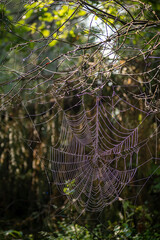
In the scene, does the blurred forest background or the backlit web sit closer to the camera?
the blurred forest background

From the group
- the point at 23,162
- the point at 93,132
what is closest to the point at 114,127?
the point at 93,132

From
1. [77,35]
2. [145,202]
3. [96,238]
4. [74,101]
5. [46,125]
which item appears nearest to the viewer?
[77,35]

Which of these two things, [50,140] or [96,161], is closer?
[96,161]

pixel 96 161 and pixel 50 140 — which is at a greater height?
pixel 50 140

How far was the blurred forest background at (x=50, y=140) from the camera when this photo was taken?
8.75ft

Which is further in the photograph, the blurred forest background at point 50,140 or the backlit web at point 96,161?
the backlit web at point 96,161

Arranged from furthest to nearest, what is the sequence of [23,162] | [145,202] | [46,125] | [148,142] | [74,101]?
1. [23,162]
2. [46,125]
3. [74,101]
4. [145,202]
5. [148,142]

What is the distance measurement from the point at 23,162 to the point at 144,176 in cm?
232

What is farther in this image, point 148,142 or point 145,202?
point 145,202

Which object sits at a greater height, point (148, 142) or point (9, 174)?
point (148, 142)

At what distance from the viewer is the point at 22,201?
5012 mm

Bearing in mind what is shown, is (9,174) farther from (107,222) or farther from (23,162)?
(107,222)

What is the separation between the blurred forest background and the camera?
2.67 meters

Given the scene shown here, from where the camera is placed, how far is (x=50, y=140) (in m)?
4.21
